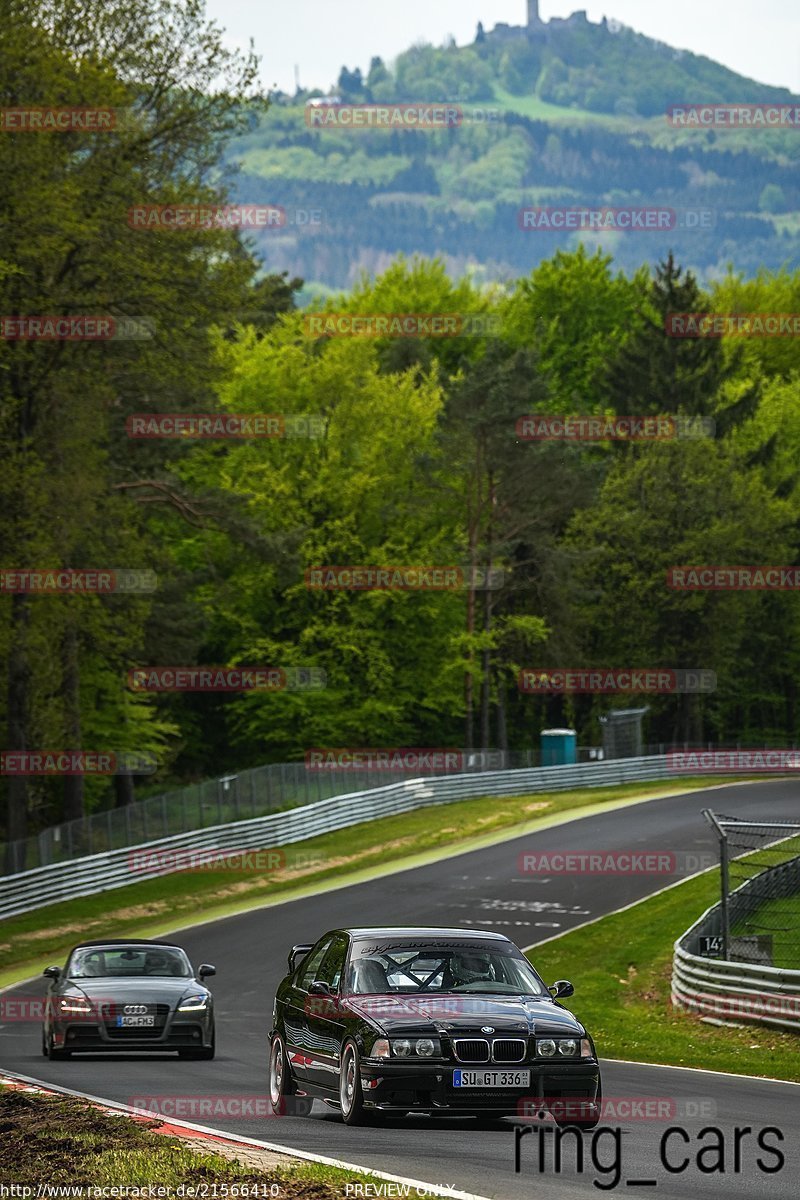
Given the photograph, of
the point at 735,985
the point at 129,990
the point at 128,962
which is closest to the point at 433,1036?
the point at 129,990

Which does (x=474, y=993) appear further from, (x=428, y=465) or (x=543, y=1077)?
(x=428, y=465)

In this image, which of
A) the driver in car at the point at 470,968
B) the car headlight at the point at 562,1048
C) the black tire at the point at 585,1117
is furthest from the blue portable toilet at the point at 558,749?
the car headlight at the point at 562,1048

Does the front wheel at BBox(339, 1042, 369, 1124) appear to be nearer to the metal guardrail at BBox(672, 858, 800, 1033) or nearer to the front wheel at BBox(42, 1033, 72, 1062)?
the front wheel at BBox(42, 1033, 72, 1062)

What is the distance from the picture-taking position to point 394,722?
2527 inches

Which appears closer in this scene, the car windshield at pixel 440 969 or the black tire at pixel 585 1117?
the black tire at pixel 585 1117

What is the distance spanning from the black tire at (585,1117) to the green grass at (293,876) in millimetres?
21546

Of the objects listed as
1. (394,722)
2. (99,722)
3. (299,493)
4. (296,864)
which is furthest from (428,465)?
(296,864)

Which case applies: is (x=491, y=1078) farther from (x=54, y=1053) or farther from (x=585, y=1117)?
(x=54, y=1053)

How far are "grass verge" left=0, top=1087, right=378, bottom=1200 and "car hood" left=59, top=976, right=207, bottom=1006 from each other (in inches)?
278

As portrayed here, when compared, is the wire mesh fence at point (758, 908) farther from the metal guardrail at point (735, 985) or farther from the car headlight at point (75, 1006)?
the car headlight at point (75, 1006)

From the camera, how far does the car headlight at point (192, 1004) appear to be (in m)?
18.6

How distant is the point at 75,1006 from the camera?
18.5m

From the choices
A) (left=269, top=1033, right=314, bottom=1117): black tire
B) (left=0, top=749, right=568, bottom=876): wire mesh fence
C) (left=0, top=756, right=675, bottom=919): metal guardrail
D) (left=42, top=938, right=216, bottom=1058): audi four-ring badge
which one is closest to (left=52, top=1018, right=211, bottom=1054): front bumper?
(left=42, top=938, right=216, bottom=1058): audi four-ring badge

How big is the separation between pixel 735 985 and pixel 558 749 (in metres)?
40.1
